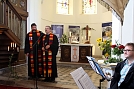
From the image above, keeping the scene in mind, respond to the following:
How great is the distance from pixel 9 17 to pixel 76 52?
11.0ft

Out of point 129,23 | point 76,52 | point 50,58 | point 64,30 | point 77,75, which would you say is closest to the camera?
point 77,75

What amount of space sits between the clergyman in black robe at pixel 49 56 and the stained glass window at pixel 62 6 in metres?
8.07

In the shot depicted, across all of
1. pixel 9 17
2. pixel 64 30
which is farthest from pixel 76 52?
pixel 64 30

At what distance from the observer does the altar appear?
29.0 feet

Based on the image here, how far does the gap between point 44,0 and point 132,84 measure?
33.1 ft

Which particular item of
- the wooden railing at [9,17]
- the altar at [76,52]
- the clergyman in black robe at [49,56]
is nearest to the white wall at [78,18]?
the altar at [76,52]

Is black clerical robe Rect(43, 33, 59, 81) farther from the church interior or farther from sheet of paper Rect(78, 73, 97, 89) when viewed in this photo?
sheet of paper Rect(78, 73, 97, 89)

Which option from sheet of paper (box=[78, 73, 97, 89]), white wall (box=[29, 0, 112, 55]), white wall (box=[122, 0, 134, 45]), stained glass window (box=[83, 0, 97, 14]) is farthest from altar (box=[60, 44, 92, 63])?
sheet of paper (box=[78, 73, 97, 89])

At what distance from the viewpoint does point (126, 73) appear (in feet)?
7.89

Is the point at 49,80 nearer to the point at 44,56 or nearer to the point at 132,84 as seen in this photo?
the point at 44,56

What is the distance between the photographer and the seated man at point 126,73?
225cm

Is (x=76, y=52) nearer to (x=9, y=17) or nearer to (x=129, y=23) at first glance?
(x=9, y=17)

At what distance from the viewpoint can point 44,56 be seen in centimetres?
539

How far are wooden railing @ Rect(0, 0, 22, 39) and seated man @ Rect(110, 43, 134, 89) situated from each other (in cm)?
555
